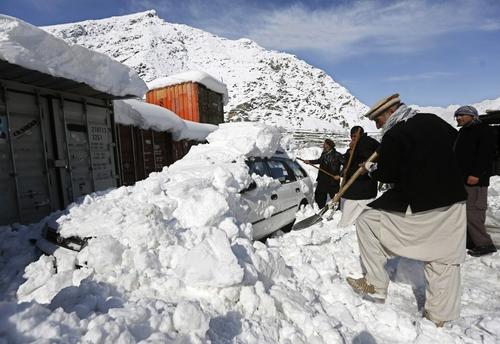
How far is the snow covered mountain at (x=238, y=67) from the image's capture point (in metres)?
54.7

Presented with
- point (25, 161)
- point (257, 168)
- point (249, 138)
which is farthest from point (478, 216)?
point (25, 161)

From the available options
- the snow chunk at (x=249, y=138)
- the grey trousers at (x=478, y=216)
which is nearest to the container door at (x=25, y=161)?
the snow chunk at (x=249, y=138)

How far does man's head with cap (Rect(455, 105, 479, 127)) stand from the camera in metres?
4.12

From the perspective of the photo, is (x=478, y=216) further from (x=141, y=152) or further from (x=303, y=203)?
(x=141, y=152)

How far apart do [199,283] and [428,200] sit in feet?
6.64

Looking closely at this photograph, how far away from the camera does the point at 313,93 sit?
63.0m

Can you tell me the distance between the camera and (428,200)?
257 centimetres

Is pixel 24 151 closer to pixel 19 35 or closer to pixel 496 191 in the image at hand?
pixel 19 35

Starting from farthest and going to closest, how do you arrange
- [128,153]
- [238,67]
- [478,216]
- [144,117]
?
[238,67] → [144,117] → [128,153] → [478,216]

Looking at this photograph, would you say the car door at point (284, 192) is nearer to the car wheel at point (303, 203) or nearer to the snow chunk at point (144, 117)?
the car wheel at point (303, 203)

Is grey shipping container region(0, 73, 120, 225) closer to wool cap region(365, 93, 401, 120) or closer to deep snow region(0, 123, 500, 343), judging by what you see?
deep snow region(0, 123, 500, 343)

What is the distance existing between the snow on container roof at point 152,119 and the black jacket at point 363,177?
6179mm

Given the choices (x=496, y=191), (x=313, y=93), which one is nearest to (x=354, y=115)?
(x=313, y=93)

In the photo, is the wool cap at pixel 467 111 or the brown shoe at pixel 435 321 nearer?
the brown shoe at pixel 435 321
